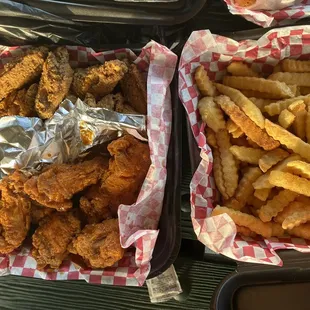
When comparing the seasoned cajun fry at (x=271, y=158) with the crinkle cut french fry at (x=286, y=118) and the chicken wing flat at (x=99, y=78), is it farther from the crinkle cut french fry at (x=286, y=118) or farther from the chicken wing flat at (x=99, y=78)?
the chicken wing flat at (x=99, y=78)

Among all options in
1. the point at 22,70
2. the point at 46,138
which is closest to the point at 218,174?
the point at 46,138

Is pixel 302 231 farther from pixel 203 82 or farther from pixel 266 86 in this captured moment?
pixel 203 82

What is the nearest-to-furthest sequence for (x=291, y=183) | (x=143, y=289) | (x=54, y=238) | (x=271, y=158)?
1. (x=291, y=183)
2. (x=271, y=158)
3. (x=54, y=238)
4. (x=143, y=289)

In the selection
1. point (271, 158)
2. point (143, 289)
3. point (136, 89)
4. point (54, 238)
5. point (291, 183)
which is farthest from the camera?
point (143, 289)

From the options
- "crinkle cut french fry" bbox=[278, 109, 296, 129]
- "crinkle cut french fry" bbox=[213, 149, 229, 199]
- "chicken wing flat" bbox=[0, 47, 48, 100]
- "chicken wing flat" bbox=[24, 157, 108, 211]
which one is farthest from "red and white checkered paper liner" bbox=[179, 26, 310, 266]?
"chicken wing flat" bbox=[0, 47, 48, 100]

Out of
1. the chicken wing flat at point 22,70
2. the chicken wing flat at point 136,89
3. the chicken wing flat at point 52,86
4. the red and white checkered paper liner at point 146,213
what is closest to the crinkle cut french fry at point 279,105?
the red and white checkered paper liner at point 146,213

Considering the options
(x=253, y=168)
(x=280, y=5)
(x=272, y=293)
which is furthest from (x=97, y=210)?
(x=280, y=5)
